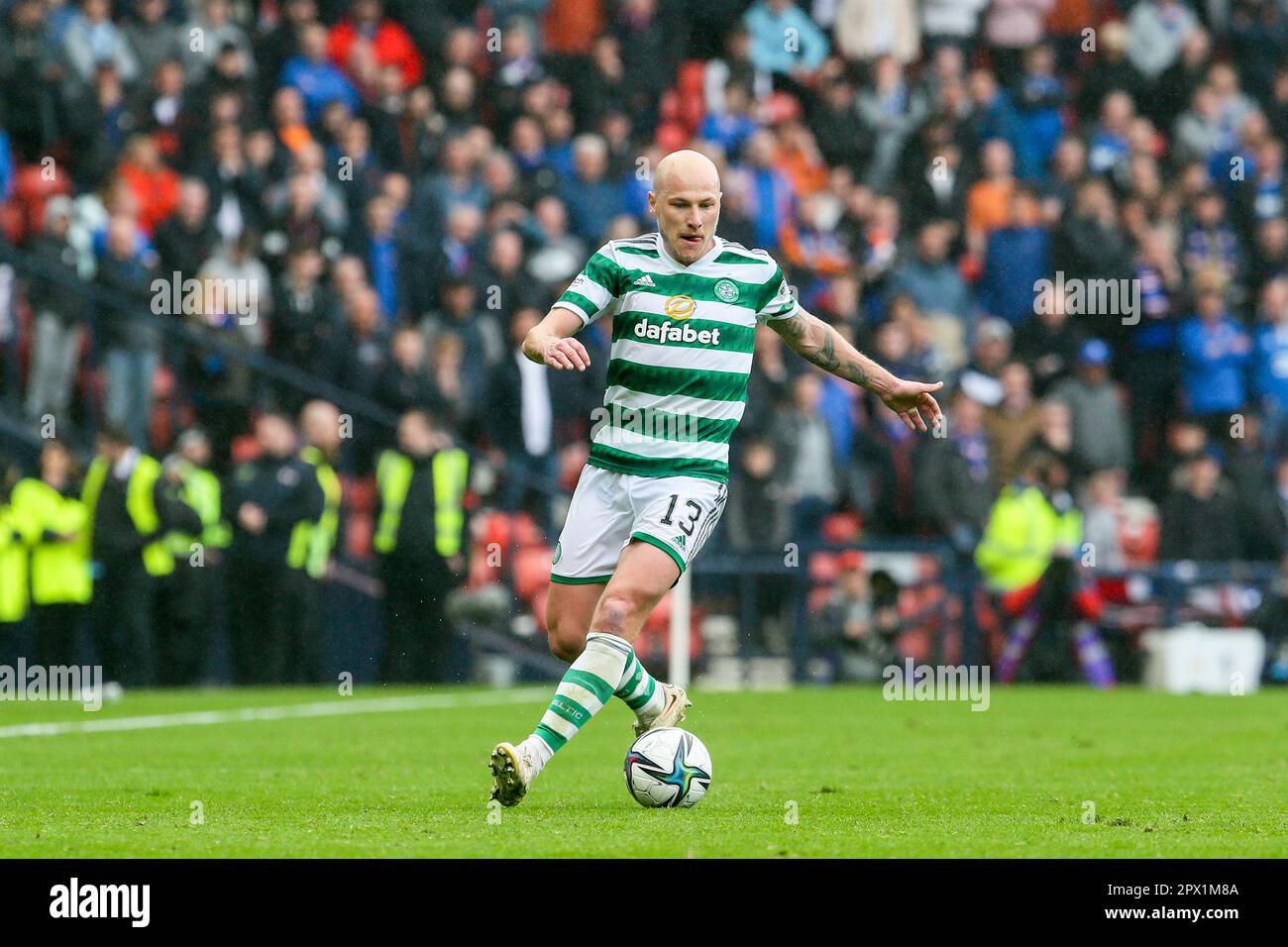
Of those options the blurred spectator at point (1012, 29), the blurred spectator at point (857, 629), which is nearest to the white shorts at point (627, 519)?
the blurred spectator at point (857, 629)

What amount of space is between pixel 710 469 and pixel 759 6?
1504cm

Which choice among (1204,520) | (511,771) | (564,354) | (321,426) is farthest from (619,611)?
(1204,520)

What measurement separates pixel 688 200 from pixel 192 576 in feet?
34.7

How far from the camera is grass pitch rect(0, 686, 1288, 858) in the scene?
730cm

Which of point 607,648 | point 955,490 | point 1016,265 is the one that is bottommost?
point 607,648

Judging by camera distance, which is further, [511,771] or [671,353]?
[671,353]

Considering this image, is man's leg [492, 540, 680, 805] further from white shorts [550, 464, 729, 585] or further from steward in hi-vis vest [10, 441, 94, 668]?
steward in hi-vis vest [10, 441, 94, 668]

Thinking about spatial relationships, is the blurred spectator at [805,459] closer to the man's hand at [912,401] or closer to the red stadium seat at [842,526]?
the red stadium seat at [842,526]

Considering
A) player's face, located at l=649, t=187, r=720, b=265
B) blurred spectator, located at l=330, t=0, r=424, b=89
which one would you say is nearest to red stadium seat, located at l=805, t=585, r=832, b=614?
blurred spectator, located at l=330, t=0, r=424, b=89

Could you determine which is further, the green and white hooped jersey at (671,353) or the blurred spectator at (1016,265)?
the blurred spectator at (1016,265)

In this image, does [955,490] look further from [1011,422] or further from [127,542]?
[127,542]

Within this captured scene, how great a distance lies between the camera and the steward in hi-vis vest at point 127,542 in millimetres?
17969

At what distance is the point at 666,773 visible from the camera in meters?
8.56

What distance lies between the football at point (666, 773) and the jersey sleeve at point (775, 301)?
164 cm
